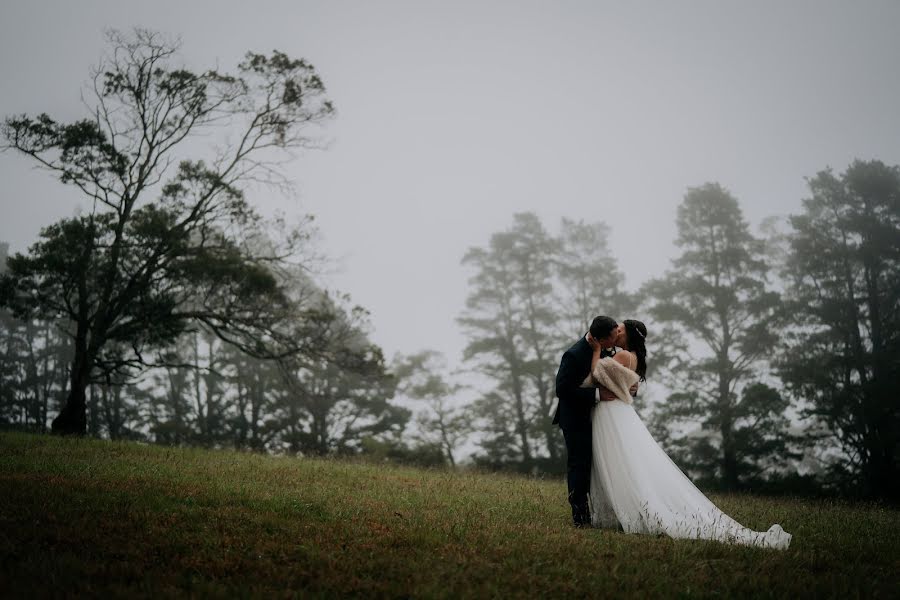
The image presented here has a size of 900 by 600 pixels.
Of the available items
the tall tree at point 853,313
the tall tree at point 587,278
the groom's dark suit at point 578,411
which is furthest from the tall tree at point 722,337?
the groom's dark suit at point 578,411

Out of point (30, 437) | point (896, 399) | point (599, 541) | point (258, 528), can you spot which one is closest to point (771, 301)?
point (896, 399)

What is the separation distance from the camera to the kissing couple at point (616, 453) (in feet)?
19.5

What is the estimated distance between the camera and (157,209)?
57.6ft

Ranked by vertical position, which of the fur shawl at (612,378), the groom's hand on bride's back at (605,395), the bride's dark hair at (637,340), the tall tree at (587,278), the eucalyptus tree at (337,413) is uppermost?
the tall tree at (587,278)

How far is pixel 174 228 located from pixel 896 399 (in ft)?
92.0

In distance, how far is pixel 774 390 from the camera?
66.9 ft

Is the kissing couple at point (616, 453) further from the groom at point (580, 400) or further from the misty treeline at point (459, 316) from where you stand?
the misty treeline at point (459, 316)

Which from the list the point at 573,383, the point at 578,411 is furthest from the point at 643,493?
the point at 573,383

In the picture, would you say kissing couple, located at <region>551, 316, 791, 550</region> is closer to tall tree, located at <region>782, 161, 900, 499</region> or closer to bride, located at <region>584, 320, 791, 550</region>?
bride, located at <region>584, 320, 791, 550</region>

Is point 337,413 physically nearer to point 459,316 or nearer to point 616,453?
point 459,316

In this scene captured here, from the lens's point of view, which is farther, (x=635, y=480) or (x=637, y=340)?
(x=637, y=340)

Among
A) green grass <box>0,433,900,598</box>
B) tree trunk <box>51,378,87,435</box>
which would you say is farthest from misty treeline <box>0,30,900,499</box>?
green grass <box>0,433,900,598</box>

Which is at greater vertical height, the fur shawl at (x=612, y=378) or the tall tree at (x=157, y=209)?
the tall tree at (x=157, y=209)

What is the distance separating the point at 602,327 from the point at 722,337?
775 inches
